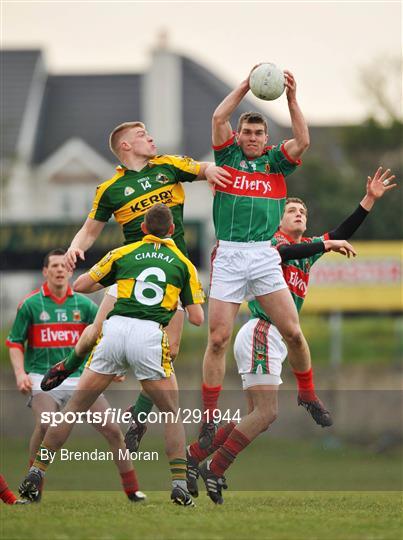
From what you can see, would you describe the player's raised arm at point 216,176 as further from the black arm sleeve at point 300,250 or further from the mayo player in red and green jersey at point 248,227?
the black arm sleeve at point 300,250

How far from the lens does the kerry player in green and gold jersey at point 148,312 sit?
1133 cm

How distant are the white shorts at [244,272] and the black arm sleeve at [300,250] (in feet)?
0.99

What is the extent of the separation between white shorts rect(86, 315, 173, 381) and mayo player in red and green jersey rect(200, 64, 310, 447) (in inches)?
38.8

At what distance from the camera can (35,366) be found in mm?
14211

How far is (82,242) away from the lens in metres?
12.4

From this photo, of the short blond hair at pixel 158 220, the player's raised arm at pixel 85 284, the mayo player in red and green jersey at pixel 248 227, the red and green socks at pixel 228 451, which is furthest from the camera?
the red and green socks at pixel 228 451

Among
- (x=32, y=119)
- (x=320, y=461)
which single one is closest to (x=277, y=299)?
(x=320, y=461)

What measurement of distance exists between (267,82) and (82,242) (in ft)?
7.04

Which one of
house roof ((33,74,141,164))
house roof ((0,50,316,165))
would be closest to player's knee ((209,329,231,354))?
house roof ((0,50,316,165))

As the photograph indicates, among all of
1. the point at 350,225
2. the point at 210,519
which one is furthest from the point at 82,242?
the point at 210,519

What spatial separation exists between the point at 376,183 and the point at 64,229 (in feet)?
63.6

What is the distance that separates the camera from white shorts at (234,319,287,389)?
1282 cm

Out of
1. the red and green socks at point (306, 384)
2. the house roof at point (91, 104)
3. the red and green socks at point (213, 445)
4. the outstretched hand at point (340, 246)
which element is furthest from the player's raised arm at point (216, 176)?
the house roof at point (91, 104)

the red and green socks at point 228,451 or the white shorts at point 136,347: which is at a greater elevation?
the white shorts at point 136,347
